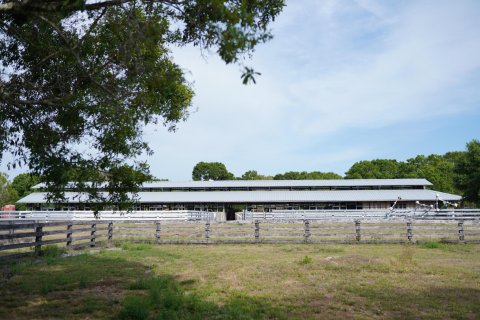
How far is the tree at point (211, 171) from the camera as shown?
12938cm

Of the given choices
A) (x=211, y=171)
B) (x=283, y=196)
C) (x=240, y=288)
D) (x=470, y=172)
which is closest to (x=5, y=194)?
(x=283, y=196)

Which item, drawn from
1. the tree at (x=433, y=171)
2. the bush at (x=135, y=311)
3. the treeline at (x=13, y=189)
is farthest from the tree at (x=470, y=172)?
the treeline at (x=13, y=189)

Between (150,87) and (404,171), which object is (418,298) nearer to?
(150,87)

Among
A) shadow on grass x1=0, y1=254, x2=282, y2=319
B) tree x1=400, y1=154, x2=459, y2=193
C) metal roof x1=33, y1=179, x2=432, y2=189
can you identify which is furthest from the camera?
tree x1=400, y1=154, x2=459, y2=193

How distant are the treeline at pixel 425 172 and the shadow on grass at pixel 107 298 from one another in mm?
53475

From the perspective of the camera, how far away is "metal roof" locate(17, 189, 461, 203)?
5691cm

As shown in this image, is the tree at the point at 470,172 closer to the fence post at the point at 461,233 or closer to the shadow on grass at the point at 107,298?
the fence post at the point at 461,233

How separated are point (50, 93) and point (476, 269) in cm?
1260

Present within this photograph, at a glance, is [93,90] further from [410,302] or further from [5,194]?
[5,194]

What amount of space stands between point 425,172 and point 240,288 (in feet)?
295

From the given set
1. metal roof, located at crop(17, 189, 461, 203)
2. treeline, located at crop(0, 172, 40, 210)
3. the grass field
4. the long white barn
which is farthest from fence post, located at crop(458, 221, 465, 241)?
treeline, located at crop(0, 172, 40, 210)

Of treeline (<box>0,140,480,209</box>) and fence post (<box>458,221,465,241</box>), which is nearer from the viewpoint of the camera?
fence post (<box>458,221,465,241</box>)

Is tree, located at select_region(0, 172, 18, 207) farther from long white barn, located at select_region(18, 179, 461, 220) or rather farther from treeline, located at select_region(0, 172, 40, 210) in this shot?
long white barn, located at select_region(18, 179, 461, 220)

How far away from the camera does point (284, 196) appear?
5875cm
